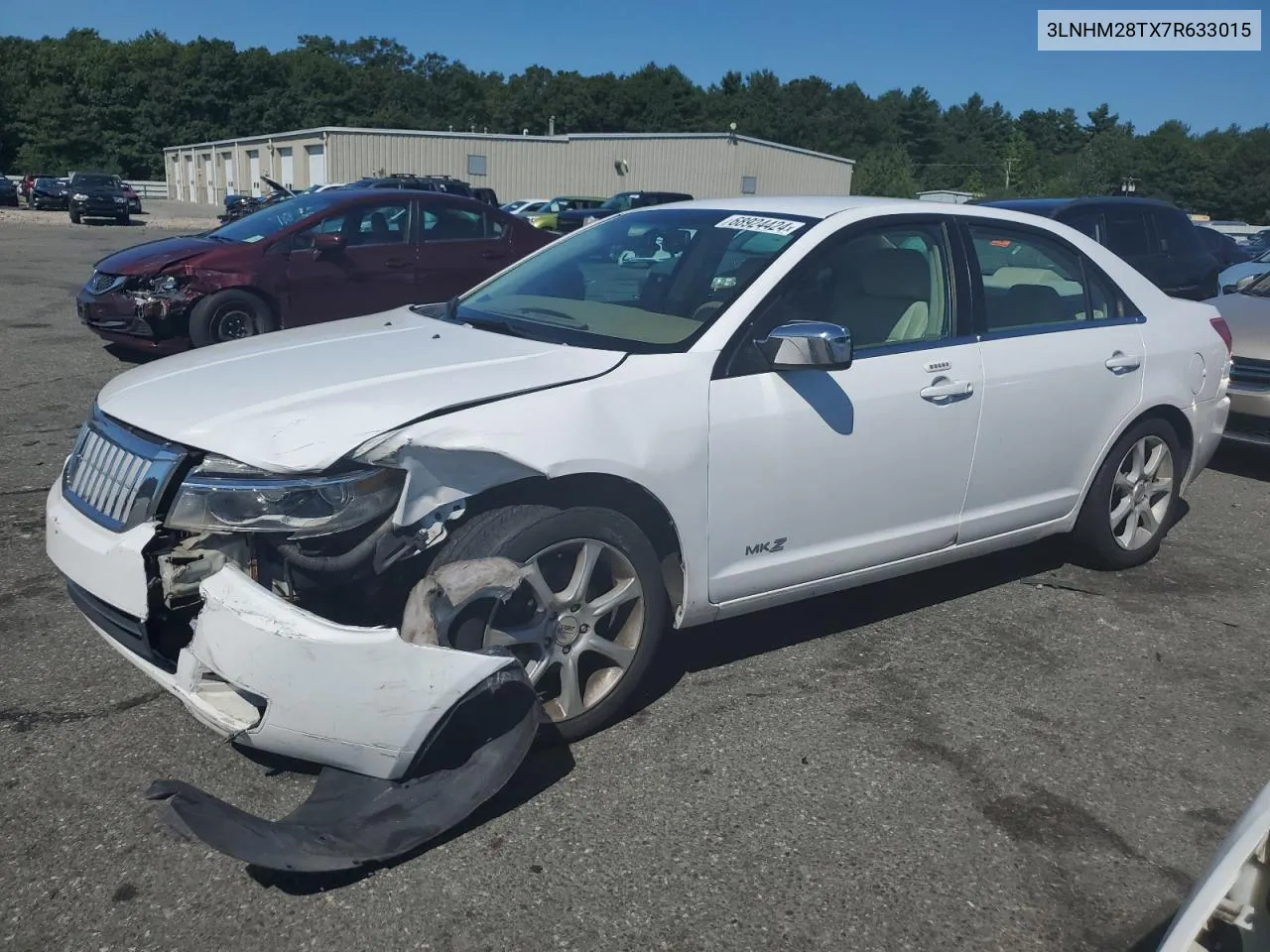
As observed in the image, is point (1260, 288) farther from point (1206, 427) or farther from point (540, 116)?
point (540, 116)

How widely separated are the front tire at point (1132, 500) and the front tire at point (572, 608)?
2398 millimetres

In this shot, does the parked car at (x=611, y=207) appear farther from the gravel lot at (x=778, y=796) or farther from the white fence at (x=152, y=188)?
the white fence at (x=152, y=188)

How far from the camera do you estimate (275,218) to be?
10086 mm

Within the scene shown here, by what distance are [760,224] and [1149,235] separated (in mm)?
7978

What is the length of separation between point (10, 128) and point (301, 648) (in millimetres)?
89918

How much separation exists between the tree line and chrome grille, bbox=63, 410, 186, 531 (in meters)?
65.8

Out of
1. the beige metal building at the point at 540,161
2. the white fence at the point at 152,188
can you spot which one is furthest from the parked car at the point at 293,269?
the white fence at the point at 152,188

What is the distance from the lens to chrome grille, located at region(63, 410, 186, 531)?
305 cm

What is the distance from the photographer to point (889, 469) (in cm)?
398

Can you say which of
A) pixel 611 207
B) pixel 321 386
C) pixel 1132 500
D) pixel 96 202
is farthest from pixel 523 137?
pixel 321 386

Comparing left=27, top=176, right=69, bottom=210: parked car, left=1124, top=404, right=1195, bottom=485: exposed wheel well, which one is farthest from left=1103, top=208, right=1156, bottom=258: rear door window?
left=27, top=176, right=69, bottom=210: parked car

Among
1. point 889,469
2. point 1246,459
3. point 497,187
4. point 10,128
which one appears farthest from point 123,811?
point 10,128

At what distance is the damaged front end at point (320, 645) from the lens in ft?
9.09

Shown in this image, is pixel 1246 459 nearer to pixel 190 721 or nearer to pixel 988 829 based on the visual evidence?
pixel 988 829
